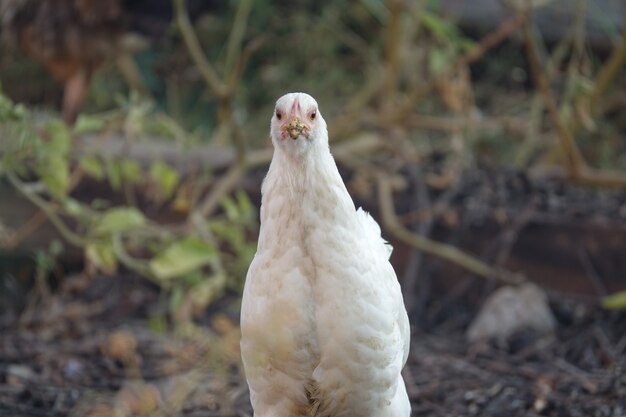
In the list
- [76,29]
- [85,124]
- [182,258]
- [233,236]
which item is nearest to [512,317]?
[233,236]

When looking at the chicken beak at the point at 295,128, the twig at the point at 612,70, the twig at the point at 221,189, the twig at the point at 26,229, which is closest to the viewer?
the chicken beak at the point at 295,128

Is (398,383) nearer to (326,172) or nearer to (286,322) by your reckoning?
(286,322)

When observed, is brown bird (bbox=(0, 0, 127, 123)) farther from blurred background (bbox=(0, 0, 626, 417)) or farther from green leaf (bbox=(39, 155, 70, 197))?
green leaf (bbox=(39, 155, 70, 197))

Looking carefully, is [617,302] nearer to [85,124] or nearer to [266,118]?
[85,124]

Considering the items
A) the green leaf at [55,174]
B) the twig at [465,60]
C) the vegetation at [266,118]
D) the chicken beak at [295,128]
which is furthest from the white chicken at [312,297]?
the twig at [465,60]

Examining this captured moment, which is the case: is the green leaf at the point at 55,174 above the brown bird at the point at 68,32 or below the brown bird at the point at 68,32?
below

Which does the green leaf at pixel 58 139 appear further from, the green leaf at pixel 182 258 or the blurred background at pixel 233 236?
the green leaf at pixel 182 258
